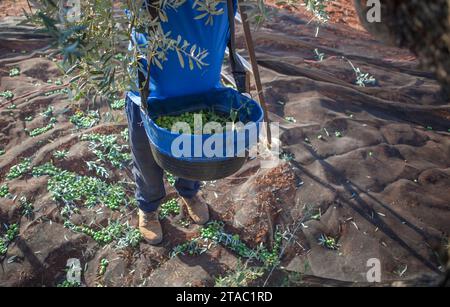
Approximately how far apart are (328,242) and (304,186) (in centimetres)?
43

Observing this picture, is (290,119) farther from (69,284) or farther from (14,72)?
(14,72)

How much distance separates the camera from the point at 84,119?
3.20 meters

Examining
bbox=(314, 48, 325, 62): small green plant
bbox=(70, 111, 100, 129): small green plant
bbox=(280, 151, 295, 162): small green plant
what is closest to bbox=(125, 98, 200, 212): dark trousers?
bbox=(280, 151, 295, 162): small green plant

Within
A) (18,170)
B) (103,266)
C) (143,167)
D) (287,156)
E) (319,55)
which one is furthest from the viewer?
(319,55)

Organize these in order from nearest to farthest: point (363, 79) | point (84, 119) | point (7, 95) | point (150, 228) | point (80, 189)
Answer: point (150, 228), point (80, 189), point (84, 119), point (7, 95), point (363, 79)

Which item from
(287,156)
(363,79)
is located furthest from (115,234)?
(363,79)

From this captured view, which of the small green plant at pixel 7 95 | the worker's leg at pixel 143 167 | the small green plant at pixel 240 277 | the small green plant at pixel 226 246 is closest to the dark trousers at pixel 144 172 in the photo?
the worker's leg at pixel 143 167

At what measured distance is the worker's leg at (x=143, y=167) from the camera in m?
2.00

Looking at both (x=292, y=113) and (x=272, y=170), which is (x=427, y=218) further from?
(x=292, y=113)

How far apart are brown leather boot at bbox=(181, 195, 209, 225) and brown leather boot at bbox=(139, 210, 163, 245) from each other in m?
0.21

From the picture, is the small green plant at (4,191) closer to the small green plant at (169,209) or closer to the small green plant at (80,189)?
the small green plant at (80,189)

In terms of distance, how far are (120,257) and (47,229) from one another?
1.57ft

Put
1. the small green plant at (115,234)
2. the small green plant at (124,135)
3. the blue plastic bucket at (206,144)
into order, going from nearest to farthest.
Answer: the blue plastic bucket at (206,144) < the small green plant at (115,234) < the small green plant at (124,135)

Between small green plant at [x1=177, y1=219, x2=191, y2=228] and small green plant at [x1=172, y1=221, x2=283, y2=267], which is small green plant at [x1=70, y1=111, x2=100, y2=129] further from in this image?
small green plant at [x1=172, y1=221, x2=283, y2=267]
